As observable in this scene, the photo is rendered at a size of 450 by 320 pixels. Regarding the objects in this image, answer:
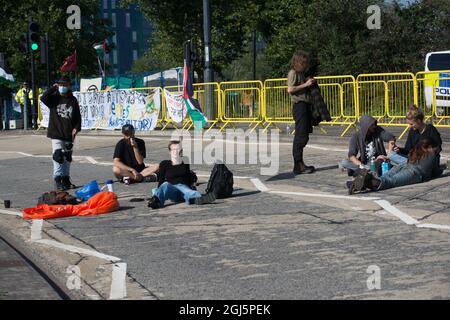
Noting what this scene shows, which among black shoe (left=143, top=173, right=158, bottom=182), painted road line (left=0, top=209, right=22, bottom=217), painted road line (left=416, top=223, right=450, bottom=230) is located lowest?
painted road line (left=0, top=209, right=22, bottom=217)

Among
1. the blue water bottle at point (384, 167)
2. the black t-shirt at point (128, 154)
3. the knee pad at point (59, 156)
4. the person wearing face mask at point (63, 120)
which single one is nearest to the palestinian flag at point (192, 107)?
the black t-shirt at point (128, 154)

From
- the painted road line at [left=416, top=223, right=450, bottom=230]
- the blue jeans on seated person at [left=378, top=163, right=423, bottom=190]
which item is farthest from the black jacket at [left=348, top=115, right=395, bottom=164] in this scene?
the painted road line at [left=416, top=223, right=450, bottom=230]

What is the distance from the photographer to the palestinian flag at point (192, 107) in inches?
821

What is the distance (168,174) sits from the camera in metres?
10.8

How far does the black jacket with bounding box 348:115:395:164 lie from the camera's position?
12.1 metres

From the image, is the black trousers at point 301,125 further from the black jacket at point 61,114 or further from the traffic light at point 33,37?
the traffic light at point 33,37

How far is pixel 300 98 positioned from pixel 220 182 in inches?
101

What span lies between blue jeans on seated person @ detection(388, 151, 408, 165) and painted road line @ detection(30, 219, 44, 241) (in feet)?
16.8

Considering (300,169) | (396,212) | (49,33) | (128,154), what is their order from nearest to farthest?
(396,212)
(300,169)
(128,154)
(49,33)

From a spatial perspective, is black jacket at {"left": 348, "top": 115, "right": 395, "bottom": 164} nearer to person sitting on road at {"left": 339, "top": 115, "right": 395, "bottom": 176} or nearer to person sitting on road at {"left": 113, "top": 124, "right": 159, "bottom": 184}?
person sitting on road at {"left": 339, "top": 115, "right": 395, "bottom": 176}

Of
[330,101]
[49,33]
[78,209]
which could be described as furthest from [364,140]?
[49,33]

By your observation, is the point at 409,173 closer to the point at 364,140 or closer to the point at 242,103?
the point at 364,140

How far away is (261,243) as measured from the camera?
798 cm
